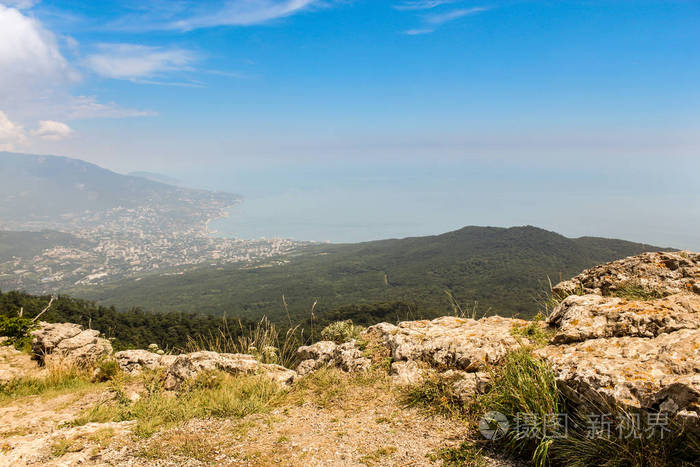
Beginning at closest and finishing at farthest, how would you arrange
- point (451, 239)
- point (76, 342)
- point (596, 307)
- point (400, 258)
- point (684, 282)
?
point (596, 307)
point (684, 282)
point (76, 342)
point (400, 258)
point (451, 239)

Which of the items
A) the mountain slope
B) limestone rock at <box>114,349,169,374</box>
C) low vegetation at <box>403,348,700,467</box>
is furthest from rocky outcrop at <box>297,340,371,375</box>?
the mountain slope

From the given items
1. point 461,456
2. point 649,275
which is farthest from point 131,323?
point 649,275

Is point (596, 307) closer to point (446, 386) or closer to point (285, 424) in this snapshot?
point (446, 386)

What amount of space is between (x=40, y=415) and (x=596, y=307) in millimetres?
9547

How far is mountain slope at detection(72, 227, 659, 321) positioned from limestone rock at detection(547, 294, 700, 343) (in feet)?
154

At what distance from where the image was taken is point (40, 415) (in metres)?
5.67

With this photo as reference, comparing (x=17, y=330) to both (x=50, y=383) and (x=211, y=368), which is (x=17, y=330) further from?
(x=211, y=368)

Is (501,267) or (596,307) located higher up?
(596,307)

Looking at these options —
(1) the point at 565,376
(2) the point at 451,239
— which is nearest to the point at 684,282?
(1) the point at 565,376

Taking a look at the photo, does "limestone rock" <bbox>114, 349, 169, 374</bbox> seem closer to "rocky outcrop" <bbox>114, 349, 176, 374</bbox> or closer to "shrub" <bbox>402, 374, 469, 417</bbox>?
"rocky outcrop" <bbox>114, 349, 176, 374</bbox>

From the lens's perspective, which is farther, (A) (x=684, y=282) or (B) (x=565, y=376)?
(A) (x=684, y=282)

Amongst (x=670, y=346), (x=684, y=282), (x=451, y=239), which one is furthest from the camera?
(x=451, y=239)

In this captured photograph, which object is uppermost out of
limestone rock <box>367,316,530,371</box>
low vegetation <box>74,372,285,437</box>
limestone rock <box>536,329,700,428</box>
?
limestone rock <box>536,329,700,428</box>

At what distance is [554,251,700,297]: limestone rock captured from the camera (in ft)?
18.3
